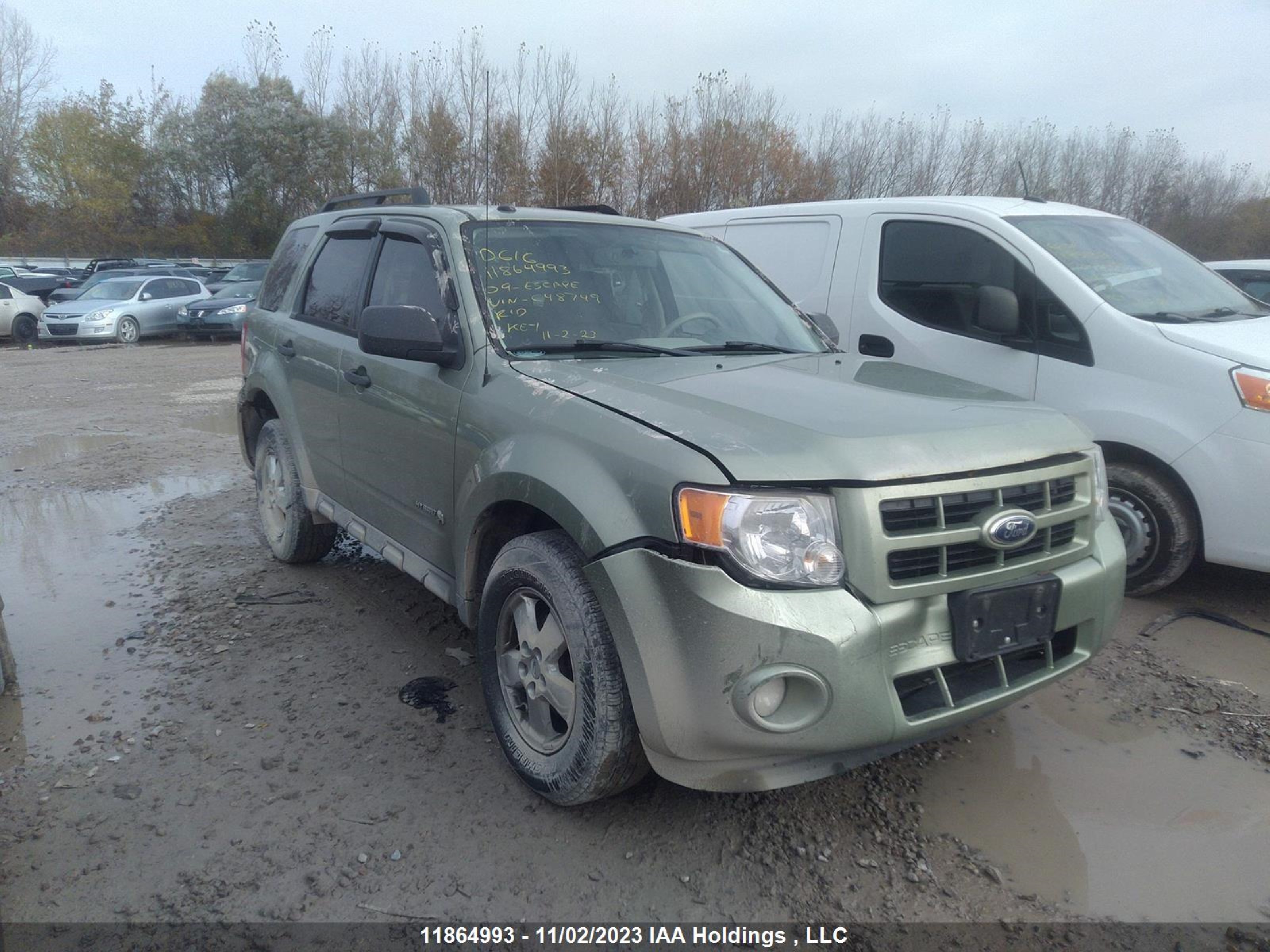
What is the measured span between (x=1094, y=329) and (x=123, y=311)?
19691mm

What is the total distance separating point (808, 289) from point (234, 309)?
55.2 ft

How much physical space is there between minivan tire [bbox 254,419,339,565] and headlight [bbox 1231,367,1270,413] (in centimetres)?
443

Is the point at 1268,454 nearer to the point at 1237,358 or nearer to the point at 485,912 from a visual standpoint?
the point at 1237,358

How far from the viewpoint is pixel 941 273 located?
523 cm

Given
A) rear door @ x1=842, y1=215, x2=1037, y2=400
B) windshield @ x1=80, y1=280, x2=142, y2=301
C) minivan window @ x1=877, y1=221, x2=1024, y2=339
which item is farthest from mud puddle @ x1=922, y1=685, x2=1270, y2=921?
windshield @ x1=80, y1=280, x2=142, y2=301

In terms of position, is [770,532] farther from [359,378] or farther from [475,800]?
[359,378]

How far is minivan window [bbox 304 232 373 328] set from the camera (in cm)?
412

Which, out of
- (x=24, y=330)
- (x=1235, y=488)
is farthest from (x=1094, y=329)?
(x=24, y=330)

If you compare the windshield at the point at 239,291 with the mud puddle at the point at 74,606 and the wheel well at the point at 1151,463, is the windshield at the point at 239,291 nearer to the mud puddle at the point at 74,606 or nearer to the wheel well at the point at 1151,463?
the mud puddle at the point at 74,606

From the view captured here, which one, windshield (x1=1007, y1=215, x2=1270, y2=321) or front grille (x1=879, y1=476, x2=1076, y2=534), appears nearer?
front grille (x1=879, y1=476, x2=1076, y2=534)

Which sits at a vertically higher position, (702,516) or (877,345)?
(877,345)

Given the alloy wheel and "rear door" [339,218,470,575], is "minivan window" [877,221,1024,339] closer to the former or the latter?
"rear door" [339,218,470,575]

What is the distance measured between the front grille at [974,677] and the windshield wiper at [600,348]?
148 cm

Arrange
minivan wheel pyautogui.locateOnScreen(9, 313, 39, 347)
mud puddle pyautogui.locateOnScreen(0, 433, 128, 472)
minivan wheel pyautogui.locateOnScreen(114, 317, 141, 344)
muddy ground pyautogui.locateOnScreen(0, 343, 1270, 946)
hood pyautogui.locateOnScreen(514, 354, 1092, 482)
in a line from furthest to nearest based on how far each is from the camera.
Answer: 1. minivan wheel pyautogui.locateOnScreen(9, 313, 39, 347)
2. minivan wheel pyautogui.locateOnScreen(114, 317, 141, 344)
3. mud puddle pyautogui.locateOnScreen(0, 433, 128, 472)
4. muddy ground pyautogui.locateOnScreen(0, 343, 1270, 946)
5. hood pyautogui.locateOnScreen(514, 354, 1092, 482)
